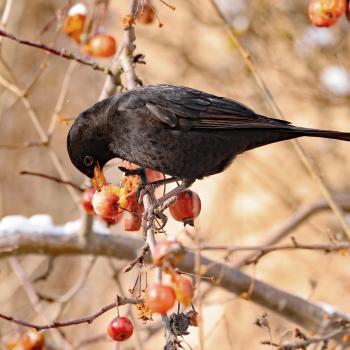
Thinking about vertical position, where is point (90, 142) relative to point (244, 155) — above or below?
below

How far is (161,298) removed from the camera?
219 centimetres

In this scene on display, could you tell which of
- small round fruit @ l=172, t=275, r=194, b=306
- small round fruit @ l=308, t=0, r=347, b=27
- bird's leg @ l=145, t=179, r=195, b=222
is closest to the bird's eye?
bird's leg @ l=145, t=179, r=195, b=222

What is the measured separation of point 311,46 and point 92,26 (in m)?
2.80

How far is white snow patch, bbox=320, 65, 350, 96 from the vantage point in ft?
20.2

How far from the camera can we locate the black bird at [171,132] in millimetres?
3410

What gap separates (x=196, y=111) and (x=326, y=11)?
2.63 ft

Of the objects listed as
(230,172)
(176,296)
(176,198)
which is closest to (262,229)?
(230,172)

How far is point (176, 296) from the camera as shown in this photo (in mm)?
2199

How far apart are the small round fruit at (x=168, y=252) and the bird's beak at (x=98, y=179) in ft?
A: 3.49

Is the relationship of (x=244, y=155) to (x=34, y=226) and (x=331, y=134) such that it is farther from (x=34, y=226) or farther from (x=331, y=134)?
(x=331, y=134)

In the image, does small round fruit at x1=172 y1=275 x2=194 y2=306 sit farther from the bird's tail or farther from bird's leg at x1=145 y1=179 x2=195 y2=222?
the bird's tail

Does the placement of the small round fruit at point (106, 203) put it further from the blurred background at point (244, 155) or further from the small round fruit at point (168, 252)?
the blurred background at point (244, 155)

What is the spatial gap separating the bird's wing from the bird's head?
0.26m

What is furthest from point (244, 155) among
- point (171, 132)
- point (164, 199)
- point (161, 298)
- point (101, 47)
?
point (161, 298)
